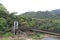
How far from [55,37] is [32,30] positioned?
1359mm

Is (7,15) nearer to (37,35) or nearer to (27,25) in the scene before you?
(27,25)

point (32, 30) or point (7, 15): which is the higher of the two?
point (7, 15)

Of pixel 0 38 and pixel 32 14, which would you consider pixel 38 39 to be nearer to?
pixel 0 38

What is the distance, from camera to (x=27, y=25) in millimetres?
9016

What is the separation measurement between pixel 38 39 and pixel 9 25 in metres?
1.99

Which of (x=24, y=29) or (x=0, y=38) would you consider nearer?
(x=0, y=38)

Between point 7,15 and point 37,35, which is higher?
point 7,15

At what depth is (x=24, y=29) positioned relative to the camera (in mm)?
8883

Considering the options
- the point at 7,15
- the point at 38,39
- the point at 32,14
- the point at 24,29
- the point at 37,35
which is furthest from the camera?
the point at 32,14

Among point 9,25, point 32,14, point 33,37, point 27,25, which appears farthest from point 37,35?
point 32,14

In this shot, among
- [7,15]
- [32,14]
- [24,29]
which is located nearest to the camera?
[24,29]

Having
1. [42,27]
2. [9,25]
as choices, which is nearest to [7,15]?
[9,25]

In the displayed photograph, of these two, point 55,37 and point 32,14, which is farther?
point 32,14

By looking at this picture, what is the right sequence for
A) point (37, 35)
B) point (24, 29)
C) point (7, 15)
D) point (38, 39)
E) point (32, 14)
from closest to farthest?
point (38, 39)
point (37, 35)
point (24, 29)
point (7, 15)
point (32, 14)
